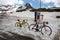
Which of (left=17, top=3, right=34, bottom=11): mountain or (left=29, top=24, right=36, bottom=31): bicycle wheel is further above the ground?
(left=17, top=3, right=34, bottom=11): mountain

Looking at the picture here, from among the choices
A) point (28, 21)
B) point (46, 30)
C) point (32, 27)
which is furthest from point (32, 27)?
point (46, 30)

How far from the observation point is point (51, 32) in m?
2.18

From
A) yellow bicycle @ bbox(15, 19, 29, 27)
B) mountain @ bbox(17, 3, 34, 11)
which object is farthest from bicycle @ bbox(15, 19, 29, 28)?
mountain @ bbox(17, 3, 34, 11)

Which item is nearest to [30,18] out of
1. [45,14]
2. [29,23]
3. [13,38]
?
[29,23]

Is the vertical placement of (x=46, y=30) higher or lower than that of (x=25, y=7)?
lower

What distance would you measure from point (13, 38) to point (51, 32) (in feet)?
1.77

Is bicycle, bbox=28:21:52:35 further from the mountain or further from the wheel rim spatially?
Result: the mountain

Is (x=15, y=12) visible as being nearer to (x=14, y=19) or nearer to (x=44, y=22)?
(x=14, y=19)

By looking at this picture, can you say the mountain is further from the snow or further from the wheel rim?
the wheel rim

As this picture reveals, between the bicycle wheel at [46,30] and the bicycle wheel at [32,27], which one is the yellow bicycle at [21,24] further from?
the bicycle wheel at [46,30]

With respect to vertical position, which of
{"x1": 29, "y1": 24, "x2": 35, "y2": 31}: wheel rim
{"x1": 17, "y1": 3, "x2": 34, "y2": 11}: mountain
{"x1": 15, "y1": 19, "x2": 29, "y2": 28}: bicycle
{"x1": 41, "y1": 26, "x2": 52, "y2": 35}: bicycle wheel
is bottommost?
{"x1": 41, "y1": 26, "x2": 52, "y2": 35}: bicycle wheel

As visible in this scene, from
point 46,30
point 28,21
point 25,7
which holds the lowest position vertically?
point 46,30

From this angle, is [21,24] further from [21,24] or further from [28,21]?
[28,21]

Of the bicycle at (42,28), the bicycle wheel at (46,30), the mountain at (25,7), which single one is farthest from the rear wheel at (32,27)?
the mountain at (25,7)
